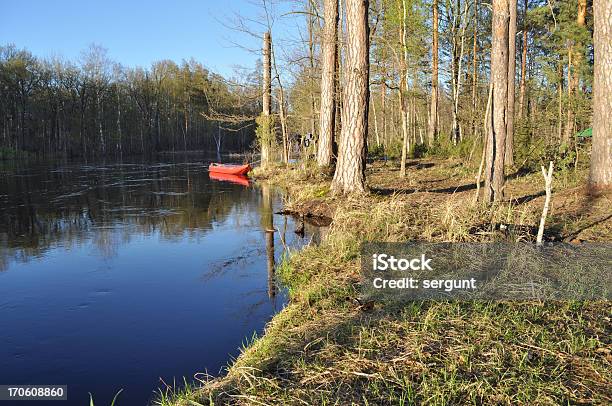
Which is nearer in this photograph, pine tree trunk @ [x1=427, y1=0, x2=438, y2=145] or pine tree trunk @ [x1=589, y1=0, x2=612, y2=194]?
pine tree trunk @ [x1=589, y1=0, x2=612, y2=194]

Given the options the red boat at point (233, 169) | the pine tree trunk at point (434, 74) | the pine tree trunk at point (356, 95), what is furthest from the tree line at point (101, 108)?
the pine tree trunk at point (356, 95)

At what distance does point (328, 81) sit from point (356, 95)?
4.50 meters

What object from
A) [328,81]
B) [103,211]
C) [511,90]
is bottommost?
[103,211]

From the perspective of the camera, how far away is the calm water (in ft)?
12.0

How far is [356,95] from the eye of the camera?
29.6ft

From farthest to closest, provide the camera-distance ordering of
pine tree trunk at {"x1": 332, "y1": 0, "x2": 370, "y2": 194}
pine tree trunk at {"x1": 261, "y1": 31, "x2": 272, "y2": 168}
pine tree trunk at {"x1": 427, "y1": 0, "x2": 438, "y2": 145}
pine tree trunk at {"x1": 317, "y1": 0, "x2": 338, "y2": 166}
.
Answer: pine tree trunk at {"x1": 261, "y1": 31, "x2": 272, "y2": 168}, pine tree trunk at {"x1": 427, "y1": 0, "x2": 438, "y2": 145}, pine tree trunk at {"x1": 317, "y1": 0, "x2": 338, "y2": 166}, pine tree trunk at {"x1": 332, "y1": 0, "x2": 370, "y2": 194}

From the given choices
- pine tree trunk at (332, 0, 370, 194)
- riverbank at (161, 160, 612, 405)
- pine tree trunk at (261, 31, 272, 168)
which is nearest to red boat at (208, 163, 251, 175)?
pine tree trunk at (261, 31, 272, 168)

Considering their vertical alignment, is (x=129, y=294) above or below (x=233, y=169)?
below

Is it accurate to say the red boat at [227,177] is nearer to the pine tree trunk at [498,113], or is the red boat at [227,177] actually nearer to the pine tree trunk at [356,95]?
the pine tree trunk at [356,95]

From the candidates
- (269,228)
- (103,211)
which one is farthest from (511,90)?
(103,211)

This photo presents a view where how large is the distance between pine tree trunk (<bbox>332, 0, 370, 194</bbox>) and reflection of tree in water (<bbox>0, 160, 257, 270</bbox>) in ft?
11.1

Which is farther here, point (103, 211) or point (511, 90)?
point (511, 90)

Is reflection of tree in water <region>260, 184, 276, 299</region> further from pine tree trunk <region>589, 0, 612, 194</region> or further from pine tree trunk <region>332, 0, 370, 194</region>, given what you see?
pine tree trunk <region>589, 0, 612, 194</region>

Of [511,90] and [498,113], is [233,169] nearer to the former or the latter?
[511,90]
